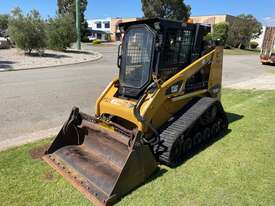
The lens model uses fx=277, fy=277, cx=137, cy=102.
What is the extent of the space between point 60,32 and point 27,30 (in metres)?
4.90

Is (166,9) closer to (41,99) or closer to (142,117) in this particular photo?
(41,99)

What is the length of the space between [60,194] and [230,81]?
1110cm

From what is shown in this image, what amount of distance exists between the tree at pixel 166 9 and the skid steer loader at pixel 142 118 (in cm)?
4645

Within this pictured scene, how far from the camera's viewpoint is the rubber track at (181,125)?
413 cm

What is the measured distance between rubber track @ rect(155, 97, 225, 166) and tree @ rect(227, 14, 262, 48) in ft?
152

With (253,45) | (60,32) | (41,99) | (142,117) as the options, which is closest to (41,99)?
(41,99)

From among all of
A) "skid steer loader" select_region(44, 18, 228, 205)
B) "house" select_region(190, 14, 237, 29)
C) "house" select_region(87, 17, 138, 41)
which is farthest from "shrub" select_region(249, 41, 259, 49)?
"skid steer loader" select_region(44, 18, 228, 205)

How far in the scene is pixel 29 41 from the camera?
2131 centimetres

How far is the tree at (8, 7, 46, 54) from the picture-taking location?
20.8 meters

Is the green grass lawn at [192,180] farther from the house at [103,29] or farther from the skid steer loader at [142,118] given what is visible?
the house at [103,29]

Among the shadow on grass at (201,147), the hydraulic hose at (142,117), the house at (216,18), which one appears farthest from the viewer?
the house at (216,18)

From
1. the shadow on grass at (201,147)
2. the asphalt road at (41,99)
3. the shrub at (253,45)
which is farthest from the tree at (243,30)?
the shadow on grass at (201,147)

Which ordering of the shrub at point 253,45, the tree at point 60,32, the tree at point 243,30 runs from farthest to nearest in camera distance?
the shrub at point 253,45 → the tree at point 243,30 → the tree at point 60,32

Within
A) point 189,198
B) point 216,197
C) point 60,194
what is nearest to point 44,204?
point 60,194
